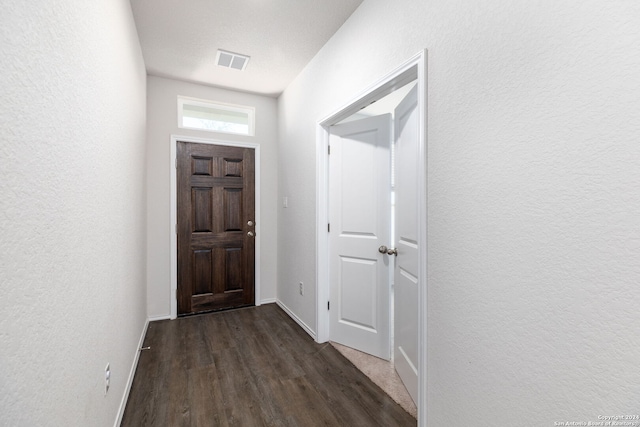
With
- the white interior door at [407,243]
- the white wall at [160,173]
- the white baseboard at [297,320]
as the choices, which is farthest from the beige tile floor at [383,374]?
the white wall at [160,173]

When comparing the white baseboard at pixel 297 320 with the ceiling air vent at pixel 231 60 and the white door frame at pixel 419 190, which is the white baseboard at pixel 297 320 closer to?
the white door frame at pixel 419 190

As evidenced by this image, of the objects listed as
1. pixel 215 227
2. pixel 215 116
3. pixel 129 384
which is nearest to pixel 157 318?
pixel 215 227

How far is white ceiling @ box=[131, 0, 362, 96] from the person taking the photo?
84.0 inches

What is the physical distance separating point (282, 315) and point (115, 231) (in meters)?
2.15

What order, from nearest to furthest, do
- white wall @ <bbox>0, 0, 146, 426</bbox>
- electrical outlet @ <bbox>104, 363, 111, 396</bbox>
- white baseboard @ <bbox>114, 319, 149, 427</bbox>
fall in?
white wall @ <bbox>0, 0, 146, 426</bbox> < electrical outlet @ <bbox>104, 363, 111, 396</bbox> < white baseboard @ <bbox>114, 319, 149, 427</bbox>

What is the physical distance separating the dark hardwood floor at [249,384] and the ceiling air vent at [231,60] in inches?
106

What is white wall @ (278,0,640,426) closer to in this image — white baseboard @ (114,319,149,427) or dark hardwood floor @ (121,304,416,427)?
dark hardwood floor @ (121,304,416,427)

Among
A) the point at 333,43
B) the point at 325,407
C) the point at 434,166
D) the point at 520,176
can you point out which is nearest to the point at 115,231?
the point at 325,407

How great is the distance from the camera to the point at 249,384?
2.03 metres

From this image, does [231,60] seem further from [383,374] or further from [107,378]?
[383,374]

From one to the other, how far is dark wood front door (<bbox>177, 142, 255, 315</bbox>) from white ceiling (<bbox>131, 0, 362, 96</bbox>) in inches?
34.0

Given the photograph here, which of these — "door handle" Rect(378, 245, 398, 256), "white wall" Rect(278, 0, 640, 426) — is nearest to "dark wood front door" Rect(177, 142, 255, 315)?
"door handle" Rect(378, 245, 398, 256)

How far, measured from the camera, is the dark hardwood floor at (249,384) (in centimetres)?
171

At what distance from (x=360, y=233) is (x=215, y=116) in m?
2.41
